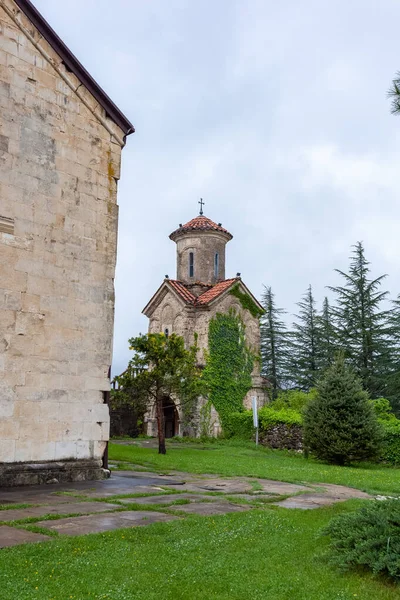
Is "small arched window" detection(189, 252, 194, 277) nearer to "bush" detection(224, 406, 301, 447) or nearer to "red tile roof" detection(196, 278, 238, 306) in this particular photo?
"red tile roof" detection(196, 278, 238, 306)

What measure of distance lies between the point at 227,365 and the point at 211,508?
23784 millimetres

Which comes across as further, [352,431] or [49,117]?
[352,431]

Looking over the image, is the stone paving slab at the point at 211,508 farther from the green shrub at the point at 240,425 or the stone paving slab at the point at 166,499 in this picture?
the green shrub at the point at 240,425

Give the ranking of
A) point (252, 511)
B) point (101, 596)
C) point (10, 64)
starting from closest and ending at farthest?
point (101, 596) → point (252, 511) → point (10, 64)

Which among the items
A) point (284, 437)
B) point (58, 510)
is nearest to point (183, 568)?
point (58, 510)

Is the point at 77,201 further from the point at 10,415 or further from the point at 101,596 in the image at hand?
the point at 101,596

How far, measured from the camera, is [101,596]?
4102 millimetres

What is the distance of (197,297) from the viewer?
1283 inches

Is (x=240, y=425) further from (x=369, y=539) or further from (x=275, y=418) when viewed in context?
(x=369, y=539)

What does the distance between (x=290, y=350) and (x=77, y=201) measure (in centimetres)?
4017

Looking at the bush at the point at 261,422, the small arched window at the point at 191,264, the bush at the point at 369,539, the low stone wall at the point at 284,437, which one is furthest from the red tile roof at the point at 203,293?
the bush at the point at 369,539

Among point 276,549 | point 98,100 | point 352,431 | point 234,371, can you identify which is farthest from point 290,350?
point 276,549

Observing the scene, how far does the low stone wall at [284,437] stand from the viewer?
25.1 metres

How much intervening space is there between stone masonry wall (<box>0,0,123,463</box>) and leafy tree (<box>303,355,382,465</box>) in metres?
10.1
